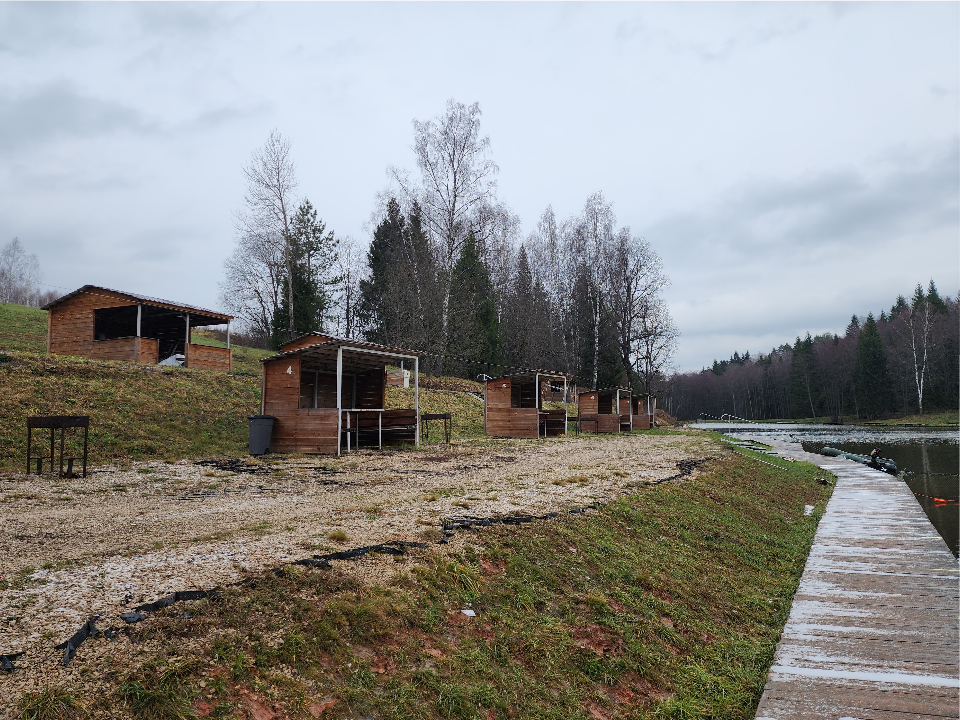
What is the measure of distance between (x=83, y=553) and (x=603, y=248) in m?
36.5

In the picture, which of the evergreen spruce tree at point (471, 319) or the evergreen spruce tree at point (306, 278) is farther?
the evergreen spruce tree at point (306, 278)

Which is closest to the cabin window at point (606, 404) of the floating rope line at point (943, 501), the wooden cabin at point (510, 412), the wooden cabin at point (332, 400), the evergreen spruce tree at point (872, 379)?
the wooden cabin at point (510, 412)

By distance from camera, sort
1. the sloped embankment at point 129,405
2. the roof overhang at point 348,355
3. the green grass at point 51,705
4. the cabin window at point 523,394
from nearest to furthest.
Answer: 1. the green grass at point 51,705
2. the sloped embankment at point 129,405
3. the roof overhang at point 348,355
4. the cabin window at point 523,394

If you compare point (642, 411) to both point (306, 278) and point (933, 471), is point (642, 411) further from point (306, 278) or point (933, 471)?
point (306, 278)

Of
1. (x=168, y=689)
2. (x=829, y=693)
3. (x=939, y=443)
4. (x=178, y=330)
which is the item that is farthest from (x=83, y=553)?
(x=939, y=443)

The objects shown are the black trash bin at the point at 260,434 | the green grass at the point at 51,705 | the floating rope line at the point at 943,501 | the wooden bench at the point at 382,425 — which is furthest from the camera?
the wooden bench at the point at 382,425

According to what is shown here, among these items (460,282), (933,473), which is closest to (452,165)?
(460,282)

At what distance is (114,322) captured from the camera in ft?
76.6

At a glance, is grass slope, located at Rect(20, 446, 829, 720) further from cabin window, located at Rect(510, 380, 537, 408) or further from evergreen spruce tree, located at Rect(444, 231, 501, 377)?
evergreen spruce tree, located at Rect(444, 231, 501, 377)

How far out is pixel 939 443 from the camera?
91.0ft

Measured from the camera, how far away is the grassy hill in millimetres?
11914

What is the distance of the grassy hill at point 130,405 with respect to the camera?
469 inches

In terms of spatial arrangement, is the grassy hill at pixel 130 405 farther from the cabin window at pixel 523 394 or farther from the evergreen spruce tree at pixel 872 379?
the evergreen spruce tree at pixel 872 379

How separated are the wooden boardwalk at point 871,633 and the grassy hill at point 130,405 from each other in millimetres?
11549
